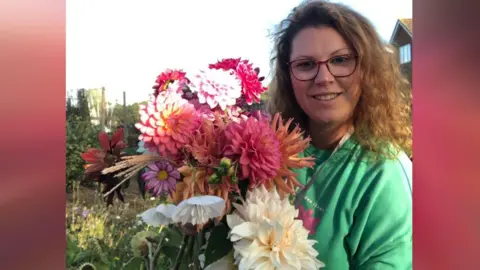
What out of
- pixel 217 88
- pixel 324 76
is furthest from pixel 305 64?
pixel 217 88

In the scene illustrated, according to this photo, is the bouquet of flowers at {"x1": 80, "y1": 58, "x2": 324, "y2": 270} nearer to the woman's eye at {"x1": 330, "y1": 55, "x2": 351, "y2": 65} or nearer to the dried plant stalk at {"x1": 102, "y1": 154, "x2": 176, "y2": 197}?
the dried plant stalk at {"x1": 102, "y1": 154, "x2": 176, "y2": 197}

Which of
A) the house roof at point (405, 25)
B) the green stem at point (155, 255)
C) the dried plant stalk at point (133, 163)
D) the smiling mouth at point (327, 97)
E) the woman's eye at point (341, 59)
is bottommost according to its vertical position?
the green stem at point (155, 255)

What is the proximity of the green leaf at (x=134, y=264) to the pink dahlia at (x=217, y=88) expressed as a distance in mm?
334

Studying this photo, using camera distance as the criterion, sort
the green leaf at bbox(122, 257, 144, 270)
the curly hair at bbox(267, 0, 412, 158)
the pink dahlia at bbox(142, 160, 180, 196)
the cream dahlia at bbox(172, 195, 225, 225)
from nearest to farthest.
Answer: the cream dahlia at bbox(172, 195, 225, 225), the pink dahlia at bbox(142, 160, 180, 196), the green leaf at bbox(122, 257, 144, 270), the curly hair at bbox(267, 0, 412, 158)

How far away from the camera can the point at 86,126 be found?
Result: 92 centimetres

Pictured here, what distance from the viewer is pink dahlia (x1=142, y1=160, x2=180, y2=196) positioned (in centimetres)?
68

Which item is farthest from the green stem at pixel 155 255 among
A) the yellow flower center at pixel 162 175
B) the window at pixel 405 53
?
the window at pixel 405 53

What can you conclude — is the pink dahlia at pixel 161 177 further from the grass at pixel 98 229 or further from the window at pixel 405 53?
the window at pixel 405 53

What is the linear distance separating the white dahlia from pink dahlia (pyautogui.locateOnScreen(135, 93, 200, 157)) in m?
0.14

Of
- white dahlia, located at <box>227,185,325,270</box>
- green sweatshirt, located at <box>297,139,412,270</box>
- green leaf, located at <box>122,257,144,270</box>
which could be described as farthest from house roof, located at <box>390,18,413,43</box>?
green leaf, located at <box>122,257,144,270</box>

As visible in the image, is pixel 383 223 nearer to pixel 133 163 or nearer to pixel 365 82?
pixel 365 82

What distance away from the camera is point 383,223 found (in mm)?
871

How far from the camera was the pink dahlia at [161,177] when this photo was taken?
0.68 meters
